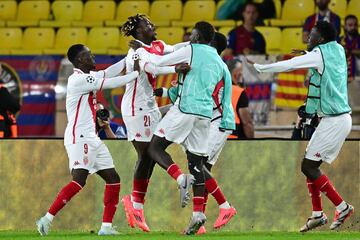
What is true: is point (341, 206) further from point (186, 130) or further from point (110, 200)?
point (110, 200)

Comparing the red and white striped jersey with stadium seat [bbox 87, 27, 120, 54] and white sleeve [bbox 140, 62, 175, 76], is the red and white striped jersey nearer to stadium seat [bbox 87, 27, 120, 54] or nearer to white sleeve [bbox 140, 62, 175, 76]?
white sleeve [bbox 140, 62, 175, 76]

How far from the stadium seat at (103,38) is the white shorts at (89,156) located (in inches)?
321

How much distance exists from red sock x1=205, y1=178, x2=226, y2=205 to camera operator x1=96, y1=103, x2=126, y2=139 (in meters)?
1.46

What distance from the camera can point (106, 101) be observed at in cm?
1847

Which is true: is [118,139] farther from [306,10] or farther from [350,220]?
[306,10]

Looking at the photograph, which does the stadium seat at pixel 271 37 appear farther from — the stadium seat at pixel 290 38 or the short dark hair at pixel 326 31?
the short dark hair at pixel 326 31

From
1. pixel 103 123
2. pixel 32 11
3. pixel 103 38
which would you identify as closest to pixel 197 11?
pixel 103 38

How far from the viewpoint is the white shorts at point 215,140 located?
13.8 metres

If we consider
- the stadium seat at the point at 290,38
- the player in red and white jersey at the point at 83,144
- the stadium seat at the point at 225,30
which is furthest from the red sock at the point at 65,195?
the stadium seat at the point at 290,38

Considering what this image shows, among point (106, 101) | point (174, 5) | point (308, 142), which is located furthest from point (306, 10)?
point (308, 142)

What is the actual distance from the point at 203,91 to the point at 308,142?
1.89 metres

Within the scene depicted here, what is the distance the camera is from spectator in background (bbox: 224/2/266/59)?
64.1ft

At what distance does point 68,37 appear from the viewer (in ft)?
71.5

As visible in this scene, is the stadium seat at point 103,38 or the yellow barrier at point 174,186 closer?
the yellow barrier at point 174,186
